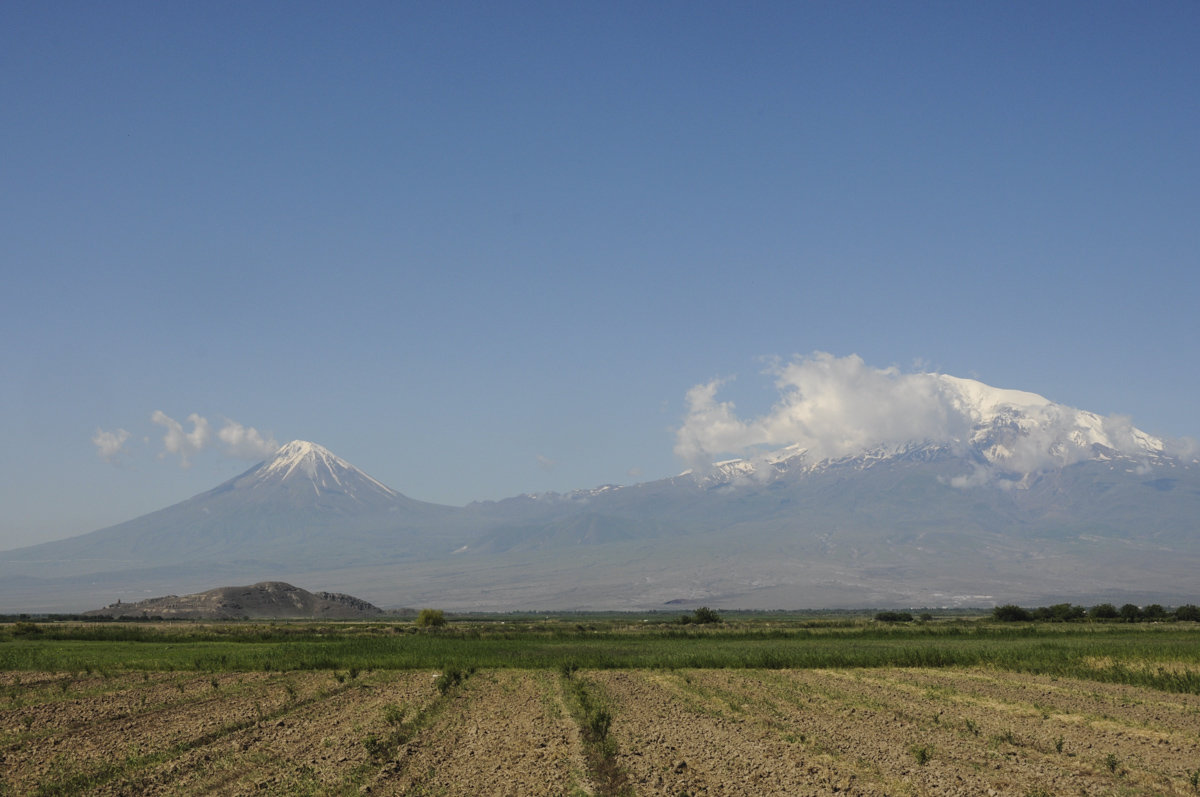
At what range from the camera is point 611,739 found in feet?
72.3

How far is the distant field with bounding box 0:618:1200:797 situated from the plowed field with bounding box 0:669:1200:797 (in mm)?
94

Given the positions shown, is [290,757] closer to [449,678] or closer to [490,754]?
[490,754]

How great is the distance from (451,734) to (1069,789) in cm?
1383

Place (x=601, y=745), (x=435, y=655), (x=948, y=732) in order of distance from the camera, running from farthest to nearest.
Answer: (x=435, y=655)
(x=948, y=732)
(x=601, y=745)

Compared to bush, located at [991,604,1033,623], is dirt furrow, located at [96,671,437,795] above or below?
above

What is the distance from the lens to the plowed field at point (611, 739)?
17656 mm

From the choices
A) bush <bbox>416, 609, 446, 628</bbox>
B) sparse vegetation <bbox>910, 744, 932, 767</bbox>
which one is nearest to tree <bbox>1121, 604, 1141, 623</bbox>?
bush <bbox>416, 609, 446, 628</bbox>

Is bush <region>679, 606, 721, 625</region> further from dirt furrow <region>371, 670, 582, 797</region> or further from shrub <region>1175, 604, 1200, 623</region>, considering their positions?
dirt furrow <region>371, 670, 582, 797</region>

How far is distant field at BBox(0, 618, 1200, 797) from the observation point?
17.9m

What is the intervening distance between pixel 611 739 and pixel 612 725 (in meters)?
2.82

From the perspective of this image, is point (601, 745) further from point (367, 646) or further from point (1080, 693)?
point (367, 646)

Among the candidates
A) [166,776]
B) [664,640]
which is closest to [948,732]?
[166,776]

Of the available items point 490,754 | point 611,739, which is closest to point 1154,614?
point 611,739

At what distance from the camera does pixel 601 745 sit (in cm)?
2155
